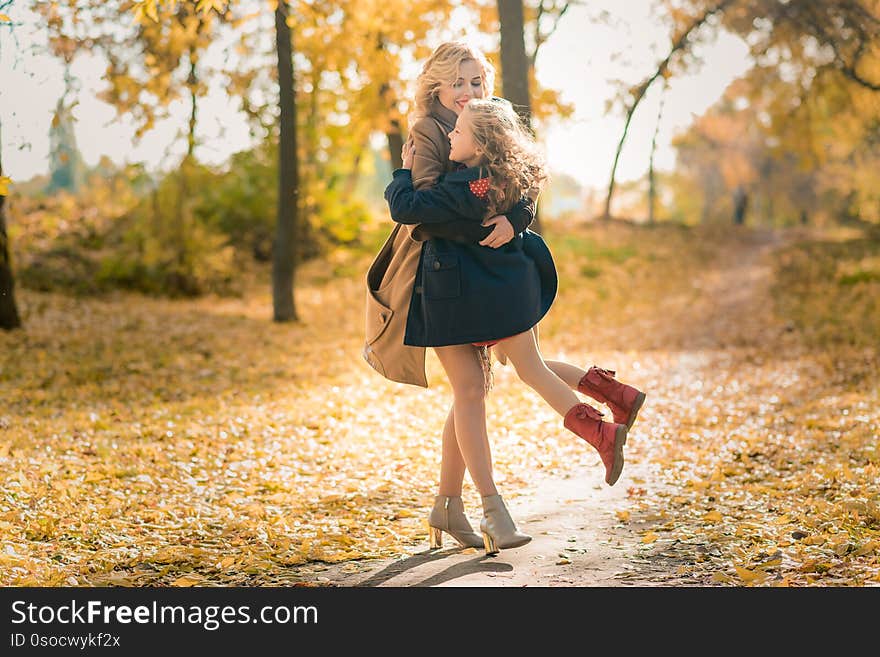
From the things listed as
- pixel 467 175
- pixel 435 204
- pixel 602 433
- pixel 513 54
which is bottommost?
pixel 602 433

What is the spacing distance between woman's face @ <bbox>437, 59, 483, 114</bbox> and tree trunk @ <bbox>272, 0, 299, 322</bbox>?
8.13m

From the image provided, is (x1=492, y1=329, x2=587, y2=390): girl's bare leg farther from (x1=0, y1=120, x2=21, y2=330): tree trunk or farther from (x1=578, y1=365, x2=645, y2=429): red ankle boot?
(x1=0, y1=120, x2=21, y2=330): tree trunk

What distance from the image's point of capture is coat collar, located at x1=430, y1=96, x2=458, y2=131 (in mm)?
3920

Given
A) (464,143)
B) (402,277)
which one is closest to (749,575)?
(402,277)

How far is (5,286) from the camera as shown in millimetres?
10117

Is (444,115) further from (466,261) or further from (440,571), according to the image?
(440,571)

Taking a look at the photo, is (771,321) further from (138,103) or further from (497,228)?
(497,228)

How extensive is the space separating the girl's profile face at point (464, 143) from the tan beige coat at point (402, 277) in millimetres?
75

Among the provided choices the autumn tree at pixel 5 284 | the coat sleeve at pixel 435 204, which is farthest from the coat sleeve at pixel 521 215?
the autumn tree at pixel 5 284

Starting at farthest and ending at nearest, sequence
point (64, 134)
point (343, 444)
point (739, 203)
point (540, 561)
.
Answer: point (739, 203)
point (64, 134)
point (343, 444)
point (540, 561)

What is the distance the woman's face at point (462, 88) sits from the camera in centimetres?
390

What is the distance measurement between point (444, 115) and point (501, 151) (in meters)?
0.32
